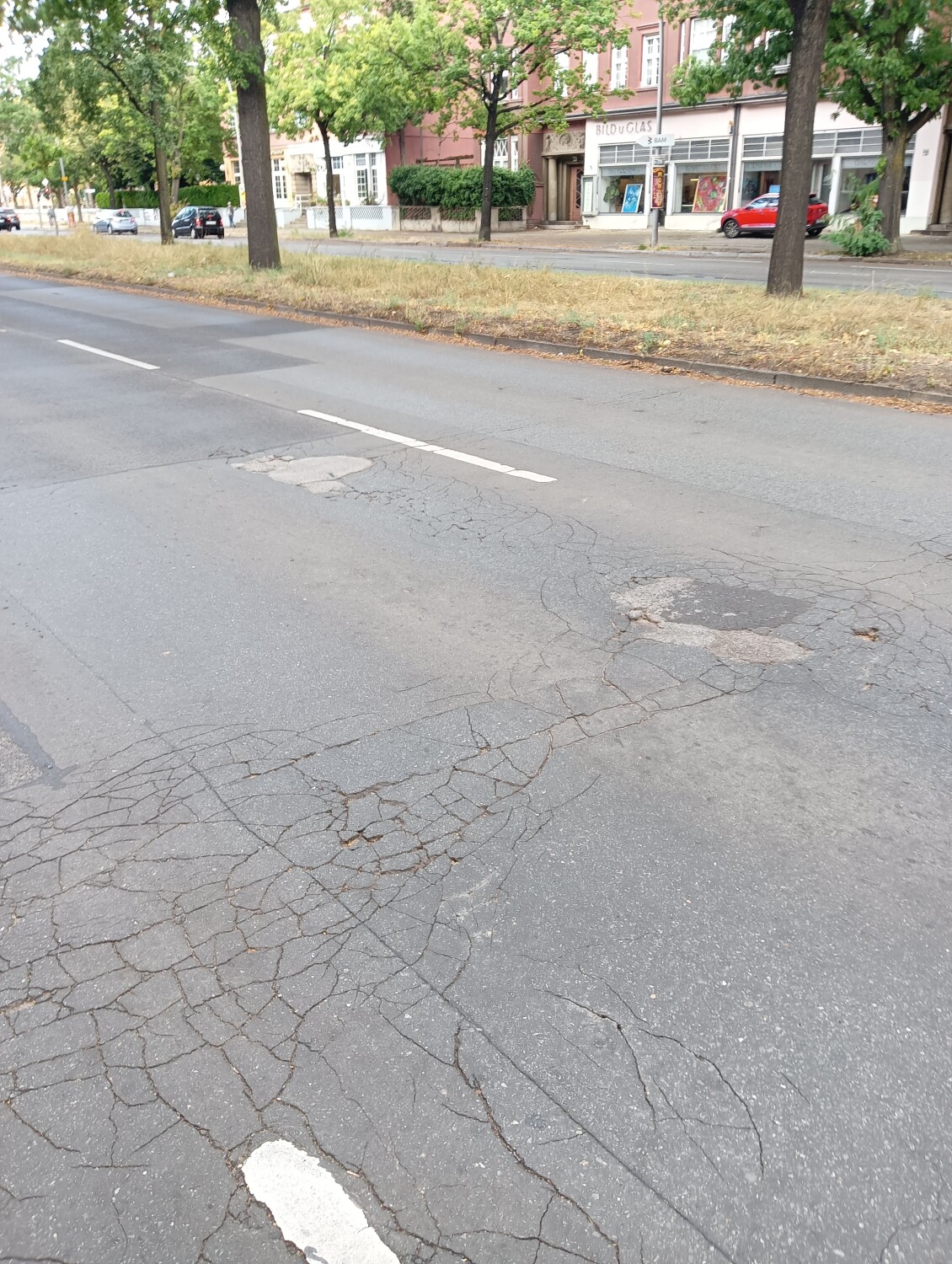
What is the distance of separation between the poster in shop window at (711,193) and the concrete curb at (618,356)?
31.1m

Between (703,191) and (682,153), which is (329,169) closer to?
(682,153)

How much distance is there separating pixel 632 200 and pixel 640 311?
124 ft

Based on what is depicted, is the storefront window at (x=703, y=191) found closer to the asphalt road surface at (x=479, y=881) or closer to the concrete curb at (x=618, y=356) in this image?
the concrete curb at (x=618, y=356)

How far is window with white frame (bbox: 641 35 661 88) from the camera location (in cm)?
4566

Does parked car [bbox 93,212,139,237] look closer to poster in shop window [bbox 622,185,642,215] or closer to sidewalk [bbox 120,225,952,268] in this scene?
sidewalk [bbox 120,225,952,268]

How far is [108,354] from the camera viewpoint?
587 inches

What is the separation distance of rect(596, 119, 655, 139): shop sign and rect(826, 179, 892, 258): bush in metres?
20.0

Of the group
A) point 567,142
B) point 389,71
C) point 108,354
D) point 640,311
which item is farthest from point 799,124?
point 567,142

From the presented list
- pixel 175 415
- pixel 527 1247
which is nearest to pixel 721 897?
pixel 527 1247

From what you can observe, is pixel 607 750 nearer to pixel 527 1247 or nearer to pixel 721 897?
pixel 721 897

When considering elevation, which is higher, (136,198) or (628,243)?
(136,198)

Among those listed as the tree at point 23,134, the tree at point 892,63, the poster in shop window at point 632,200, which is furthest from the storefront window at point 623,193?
the tree at point 23,134

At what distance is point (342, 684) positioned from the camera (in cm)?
461

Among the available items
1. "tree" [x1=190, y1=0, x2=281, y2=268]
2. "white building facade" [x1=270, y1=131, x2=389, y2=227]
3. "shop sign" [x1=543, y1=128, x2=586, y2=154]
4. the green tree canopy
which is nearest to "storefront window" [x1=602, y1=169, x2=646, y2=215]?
"shop sign" [x1=543, y1=128, x2=586, y2=154]
